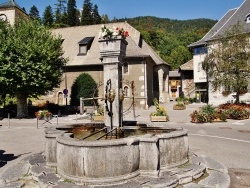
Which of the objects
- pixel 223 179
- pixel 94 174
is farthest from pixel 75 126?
pixel 223 179

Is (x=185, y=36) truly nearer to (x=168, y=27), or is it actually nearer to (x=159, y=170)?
(x=168, y=27)

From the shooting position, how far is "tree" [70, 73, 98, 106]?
32125 mm

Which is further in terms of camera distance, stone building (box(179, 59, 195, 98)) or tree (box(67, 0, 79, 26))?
tree (box(67, 0, 79, 26))

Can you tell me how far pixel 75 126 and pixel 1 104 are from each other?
27302 millimetres

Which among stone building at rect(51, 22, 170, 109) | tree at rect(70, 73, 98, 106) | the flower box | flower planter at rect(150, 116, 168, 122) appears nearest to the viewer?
the flower box

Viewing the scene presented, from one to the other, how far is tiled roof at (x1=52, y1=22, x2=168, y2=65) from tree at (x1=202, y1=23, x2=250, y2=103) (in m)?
8.24

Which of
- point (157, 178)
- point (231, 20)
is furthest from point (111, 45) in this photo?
point (231, 20)

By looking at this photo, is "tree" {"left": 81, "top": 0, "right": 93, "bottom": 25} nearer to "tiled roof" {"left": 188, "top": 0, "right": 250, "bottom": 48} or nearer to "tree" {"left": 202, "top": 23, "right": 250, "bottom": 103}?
"tiled roof" {"left": 188, "top": 0, "right": 250, "bottom": 48}

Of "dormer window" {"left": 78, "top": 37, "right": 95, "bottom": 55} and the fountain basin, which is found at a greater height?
"dormer window" {"left": 78, "top": 37, "right": 95, "bottom": 55}

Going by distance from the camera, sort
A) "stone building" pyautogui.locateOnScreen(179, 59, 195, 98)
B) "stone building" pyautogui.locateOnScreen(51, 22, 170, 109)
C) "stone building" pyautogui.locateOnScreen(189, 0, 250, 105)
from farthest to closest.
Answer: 1. "stone building" pyautogui.locateOnScreen(179, 59, 195, 98)
2. "stone building" pyautogui.locateOnScreen(189, 0, 250, 105)
3. "stone building" pyautogui.locateOnScreen(51, 22, 170, 109)

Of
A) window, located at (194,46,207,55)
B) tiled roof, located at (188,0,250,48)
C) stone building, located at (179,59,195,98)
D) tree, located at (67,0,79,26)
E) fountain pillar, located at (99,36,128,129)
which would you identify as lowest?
fountain pillar, located at (99,36,128,129)

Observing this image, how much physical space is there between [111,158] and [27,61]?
2054 cm

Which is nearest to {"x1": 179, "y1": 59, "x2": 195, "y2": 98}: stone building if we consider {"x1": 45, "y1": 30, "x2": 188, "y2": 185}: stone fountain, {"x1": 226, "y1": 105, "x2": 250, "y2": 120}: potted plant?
{"x1": 226, "y1": 105, "x2": 250, "y2": 120}: potted plant

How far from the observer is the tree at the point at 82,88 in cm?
3212
